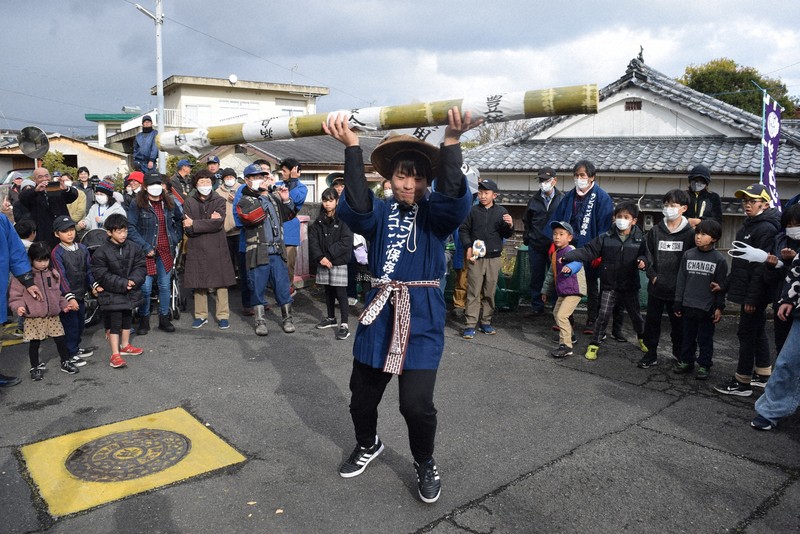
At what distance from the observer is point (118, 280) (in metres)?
6.07

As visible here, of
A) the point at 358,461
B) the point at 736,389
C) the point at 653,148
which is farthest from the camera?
the point at 653,148

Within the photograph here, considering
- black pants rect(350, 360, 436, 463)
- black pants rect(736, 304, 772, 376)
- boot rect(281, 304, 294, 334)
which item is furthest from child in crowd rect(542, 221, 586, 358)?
black pants rect(350, 360, 436, 463)

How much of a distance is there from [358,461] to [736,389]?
142 inches

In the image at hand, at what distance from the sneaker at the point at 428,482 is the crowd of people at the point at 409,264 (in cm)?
1

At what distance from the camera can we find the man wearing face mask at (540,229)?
8.20 metres

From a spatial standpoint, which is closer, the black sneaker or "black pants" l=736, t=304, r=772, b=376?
"black pants" l=736, t=304, r=772, b=376

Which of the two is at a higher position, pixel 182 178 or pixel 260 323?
pixel 182 178

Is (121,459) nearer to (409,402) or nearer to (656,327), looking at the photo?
(409,402)

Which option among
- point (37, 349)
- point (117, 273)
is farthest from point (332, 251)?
point (37, 349)

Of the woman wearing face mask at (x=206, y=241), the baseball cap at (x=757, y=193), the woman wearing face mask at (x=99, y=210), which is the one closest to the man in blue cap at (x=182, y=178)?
the woman wearing face mask at (x=99, y=210)

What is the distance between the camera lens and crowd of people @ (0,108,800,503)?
3533 mm

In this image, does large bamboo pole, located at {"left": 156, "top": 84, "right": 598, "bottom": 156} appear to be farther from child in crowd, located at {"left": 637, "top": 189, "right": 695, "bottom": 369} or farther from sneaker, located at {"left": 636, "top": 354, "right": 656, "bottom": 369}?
sneaker, located at {"left": 636, "top": 354, "right": 656, "bottom": 369}

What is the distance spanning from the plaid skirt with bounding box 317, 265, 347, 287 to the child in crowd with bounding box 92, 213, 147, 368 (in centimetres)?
203

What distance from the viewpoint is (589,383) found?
18.7ft
